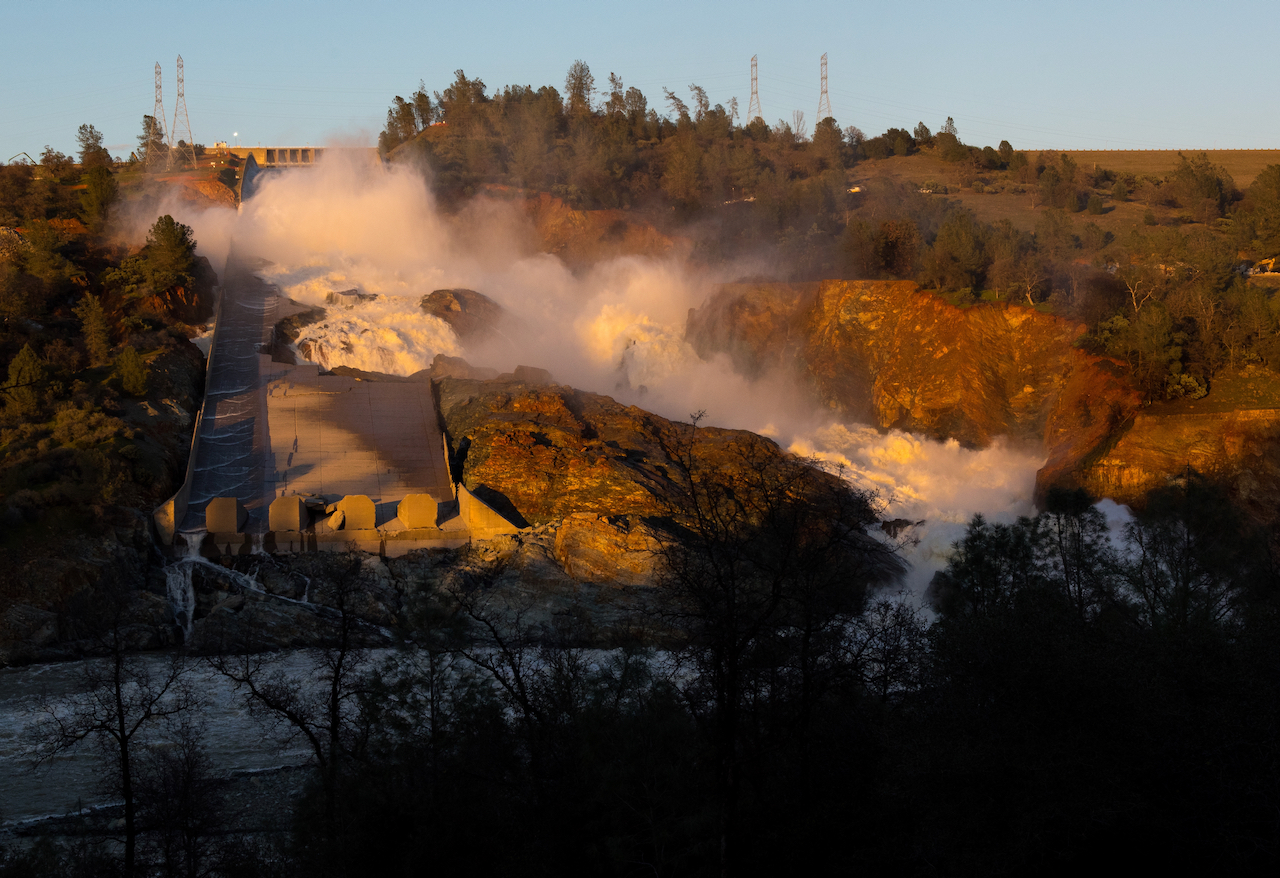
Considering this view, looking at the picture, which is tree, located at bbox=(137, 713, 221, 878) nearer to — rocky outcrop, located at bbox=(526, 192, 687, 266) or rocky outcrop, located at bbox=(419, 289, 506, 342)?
rocky outcrop, located at bbox=(419, 289, 506, 342)

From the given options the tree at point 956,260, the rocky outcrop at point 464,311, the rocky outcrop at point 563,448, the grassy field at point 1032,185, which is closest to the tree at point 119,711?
the rocky outcrop at point 563,448

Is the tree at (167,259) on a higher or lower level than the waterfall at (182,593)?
higher

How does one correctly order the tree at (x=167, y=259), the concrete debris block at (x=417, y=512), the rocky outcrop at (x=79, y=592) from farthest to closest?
the tree at (x=167, y=259)
the concrete debris block at (x=417, y=512)
the rocky outcrop at (x=79, y=592)

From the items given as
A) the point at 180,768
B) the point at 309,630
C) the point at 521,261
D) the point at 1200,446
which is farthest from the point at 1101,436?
the point at 521,261

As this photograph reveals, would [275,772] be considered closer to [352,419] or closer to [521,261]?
[352,419]

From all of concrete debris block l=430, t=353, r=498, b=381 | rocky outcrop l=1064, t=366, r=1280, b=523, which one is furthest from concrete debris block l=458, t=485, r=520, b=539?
rocky outcrop l=1064, t=366, r=1280, b=523

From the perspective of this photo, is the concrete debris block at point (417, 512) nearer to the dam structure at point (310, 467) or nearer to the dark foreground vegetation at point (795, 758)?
the dam structure at point (310, 467)

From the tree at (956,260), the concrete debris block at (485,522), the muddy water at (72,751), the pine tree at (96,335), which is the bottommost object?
the muddy water at (72,751)
